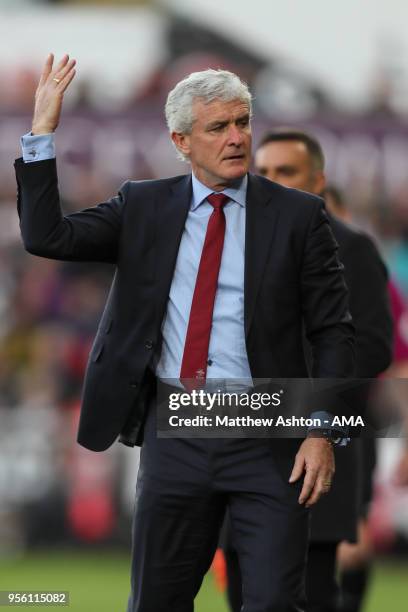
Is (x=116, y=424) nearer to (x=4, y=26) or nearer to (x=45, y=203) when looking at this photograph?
(x=45, y=203)

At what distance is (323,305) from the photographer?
3.93 metres

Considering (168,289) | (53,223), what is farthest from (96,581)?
(53,223)

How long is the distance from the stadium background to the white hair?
3915 mm

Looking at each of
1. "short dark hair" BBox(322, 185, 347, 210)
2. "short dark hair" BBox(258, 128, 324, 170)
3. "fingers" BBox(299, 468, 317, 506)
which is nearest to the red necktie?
"fingers" BBox(299, 468, 317, 506)

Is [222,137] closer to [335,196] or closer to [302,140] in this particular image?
[302,140]

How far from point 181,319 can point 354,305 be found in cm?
132

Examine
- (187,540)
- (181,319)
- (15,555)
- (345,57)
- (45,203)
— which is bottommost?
(15,555)

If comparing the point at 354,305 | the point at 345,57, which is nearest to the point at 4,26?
the point at 345,57

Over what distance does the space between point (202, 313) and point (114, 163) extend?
7081 millimetres

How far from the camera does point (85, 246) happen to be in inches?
154

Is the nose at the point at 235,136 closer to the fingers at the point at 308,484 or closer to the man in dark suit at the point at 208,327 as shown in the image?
the man in dark suit at the point at 208,327

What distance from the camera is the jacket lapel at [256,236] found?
3875 millimetres

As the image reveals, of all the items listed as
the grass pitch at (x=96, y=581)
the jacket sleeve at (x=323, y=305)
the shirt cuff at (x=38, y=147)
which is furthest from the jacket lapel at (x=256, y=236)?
the grass pitch at (x=96, y=581)

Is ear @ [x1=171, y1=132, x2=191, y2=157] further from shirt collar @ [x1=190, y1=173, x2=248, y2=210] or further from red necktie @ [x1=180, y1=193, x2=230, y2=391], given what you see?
red necktie @ [x1=180, y1=193, x2=230, y2=391]
